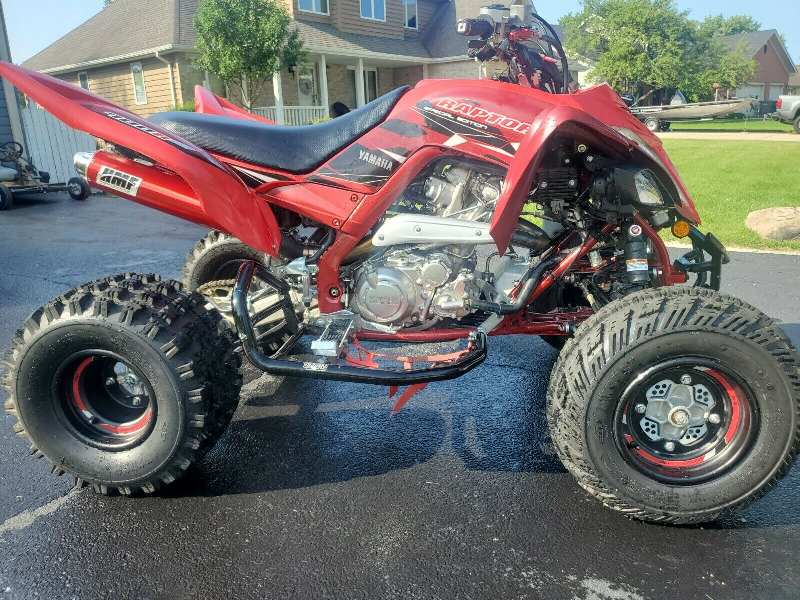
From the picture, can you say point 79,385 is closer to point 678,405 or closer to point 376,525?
point 376,525

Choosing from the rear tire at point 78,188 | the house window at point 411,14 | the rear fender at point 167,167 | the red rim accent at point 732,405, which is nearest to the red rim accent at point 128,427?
the rear fender at point 167,167

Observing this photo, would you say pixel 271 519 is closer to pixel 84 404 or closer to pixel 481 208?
pixel 84 404

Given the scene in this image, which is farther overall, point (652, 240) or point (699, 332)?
point (652, 240)

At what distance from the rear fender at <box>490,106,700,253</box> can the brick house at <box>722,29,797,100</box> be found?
206ft

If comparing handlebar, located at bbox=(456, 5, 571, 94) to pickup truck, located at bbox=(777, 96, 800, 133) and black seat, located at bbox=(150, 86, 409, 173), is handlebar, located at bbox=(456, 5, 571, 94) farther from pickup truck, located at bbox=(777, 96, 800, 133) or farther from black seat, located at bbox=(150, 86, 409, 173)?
pickup truck, located at bbox=(777, 96, 800, 133)

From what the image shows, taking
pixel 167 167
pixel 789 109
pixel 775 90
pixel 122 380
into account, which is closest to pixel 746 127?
pixel 789 109

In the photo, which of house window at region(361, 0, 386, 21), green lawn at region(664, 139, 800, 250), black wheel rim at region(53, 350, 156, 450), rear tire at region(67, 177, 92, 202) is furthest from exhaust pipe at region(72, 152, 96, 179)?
house window at region(361, 0, 386, 21)

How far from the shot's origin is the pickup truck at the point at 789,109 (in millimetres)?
27528

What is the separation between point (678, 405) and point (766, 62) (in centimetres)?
7205

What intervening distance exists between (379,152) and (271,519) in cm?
167

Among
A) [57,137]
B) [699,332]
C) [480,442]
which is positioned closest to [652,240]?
[699,332]

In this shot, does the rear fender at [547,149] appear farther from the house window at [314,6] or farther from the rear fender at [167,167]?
the house window at [314,6]

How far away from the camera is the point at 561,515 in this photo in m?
2.73

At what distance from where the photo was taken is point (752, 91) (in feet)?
194
